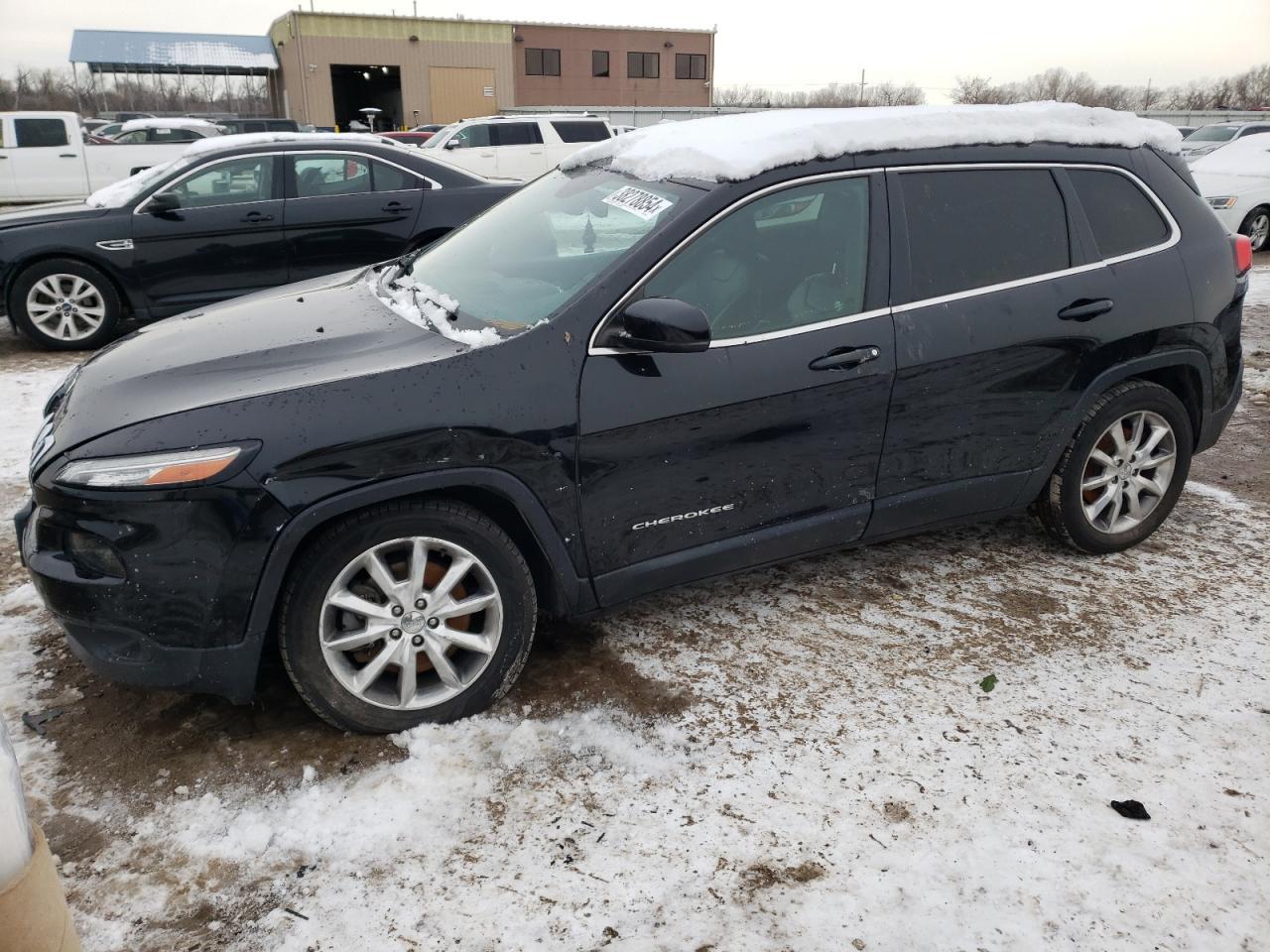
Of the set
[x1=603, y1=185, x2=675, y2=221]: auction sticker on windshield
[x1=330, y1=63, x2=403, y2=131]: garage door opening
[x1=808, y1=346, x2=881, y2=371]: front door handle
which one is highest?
[x1=330, y1=63, x2=403, y2=131]: garage door opening

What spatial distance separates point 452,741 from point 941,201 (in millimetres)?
2543

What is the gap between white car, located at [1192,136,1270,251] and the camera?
12.6 metres

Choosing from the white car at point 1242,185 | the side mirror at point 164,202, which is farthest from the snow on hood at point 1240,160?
the side mirror at point 164,202

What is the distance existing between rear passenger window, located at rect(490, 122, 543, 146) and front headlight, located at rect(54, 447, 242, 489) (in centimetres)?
1707

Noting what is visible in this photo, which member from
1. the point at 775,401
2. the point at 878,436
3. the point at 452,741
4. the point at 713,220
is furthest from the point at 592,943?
the point at 713,220

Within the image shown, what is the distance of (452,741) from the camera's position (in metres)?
2.88

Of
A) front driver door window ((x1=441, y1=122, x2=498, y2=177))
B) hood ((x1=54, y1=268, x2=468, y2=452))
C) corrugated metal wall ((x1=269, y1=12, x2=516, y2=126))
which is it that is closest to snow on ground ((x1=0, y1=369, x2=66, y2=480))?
hood ((x1=54, y1=268, x2=468, y2=452))

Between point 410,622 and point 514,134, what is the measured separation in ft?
56.5

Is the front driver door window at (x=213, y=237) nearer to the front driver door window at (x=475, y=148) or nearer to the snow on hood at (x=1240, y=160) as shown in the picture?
the front driver door window at (x=475, y=148)

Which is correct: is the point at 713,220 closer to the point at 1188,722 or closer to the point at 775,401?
the point at 775,401

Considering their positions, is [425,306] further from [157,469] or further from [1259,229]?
[1259,229]

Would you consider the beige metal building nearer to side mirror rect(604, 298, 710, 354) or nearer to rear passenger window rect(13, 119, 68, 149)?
rear passenger window rect(13, 119, 68, 149)

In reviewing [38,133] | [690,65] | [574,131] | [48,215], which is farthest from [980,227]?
[690,65]

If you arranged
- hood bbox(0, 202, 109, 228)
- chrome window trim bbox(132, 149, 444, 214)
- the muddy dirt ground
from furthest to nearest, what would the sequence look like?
chrome window trim bbox(132, 149, 444, 214)
hood bbox(0, 202, 109, 228)
the muddy dirt ground
